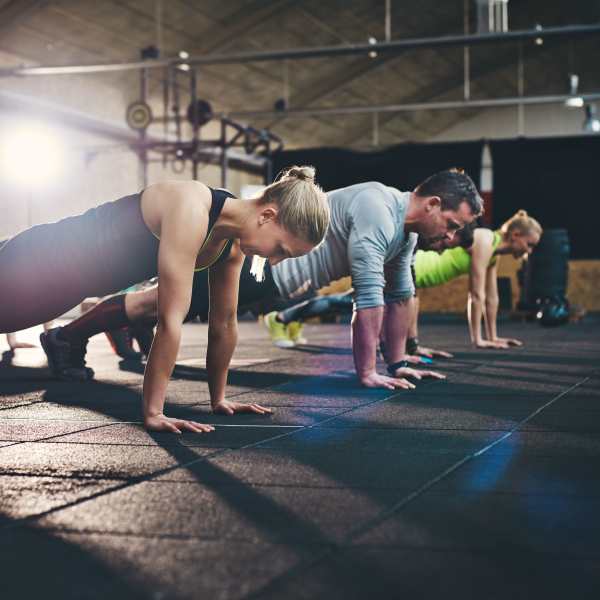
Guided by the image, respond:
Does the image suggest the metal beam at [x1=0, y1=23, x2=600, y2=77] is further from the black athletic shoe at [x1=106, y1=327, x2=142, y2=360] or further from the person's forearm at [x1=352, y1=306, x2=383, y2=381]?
the person's forearm at [x1=352, y1=306, x2=383, y2=381]

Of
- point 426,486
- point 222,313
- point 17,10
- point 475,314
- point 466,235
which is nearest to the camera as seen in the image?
point 426,486

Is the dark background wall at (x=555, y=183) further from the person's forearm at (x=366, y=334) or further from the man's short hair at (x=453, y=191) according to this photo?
the person's forearm at (x=366, y=334)

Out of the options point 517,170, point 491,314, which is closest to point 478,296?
point 491,314

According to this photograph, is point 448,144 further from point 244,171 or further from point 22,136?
point 22,136

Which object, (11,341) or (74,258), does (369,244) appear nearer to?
Result: (74,258)

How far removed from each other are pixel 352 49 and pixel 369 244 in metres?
6.93

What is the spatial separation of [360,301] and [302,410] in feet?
2.00

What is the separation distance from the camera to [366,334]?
3.59 m

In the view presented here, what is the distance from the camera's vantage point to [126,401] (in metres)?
3.45

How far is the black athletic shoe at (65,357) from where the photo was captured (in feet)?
13.9

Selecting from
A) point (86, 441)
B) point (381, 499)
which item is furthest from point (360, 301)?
point (381, 499)

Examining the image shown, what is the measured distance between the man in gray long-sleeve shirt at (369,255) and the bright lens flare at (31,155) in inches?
341

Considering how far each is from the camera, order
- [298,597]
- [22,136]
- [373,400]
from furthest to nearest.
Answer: [22,136], [373,400], [298,597]

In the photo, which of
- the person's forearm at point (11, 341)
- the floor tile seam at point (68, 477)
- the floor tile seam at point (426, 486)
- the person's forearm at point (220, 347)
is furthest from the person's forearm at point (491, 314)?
the floor tile seam at point (68, 477)
